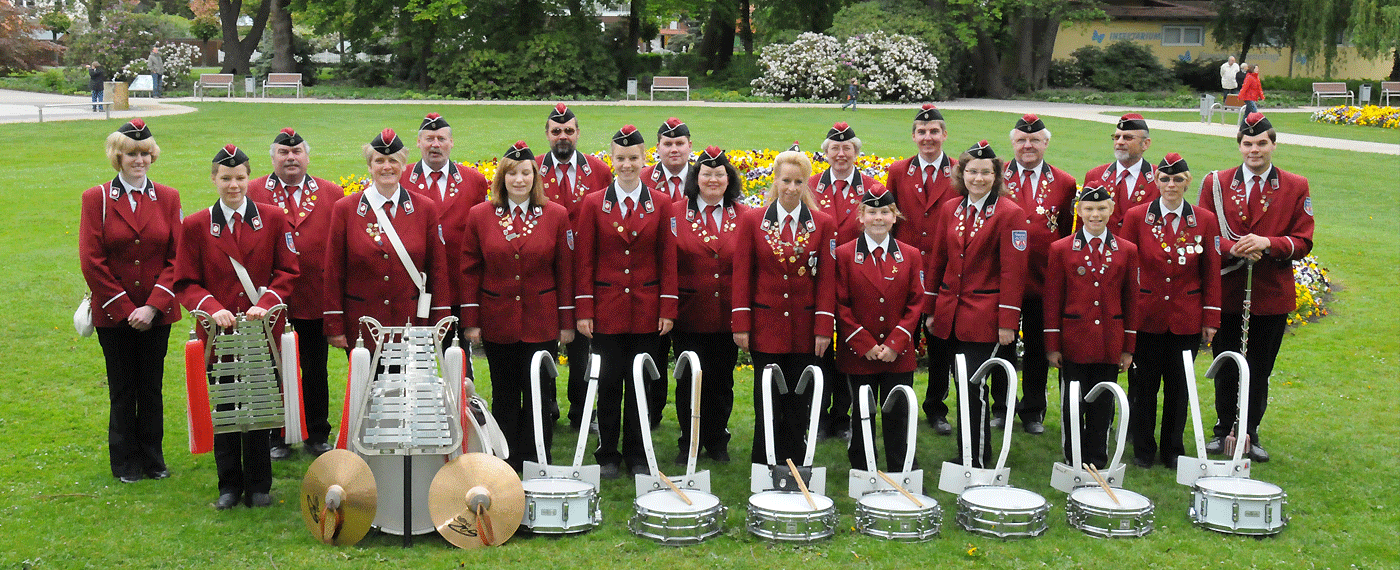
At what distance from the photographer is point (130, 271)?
6785 millimetres

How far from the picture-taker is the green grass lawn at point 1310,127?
2784 cm

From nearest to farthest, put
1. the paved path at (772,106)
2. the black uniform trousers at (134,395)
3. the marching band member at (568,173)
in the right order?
the black uniform trousers at (134,395) → the marching band member at (568,173) → the paved path at (772,106)

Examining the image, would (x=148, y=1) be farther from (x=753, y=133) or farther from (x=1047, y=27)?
(x=753, y=133)

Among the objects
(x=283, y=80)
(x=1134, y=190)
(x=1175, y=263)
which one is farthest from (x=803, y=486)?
(x=283, y=80)

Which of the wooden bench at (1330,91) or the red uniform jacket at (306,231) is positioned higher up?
the wooden bench at (1330,91)

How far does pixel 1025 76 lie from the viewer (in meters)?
42.2

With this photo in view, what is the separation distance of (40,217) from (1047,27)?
34482 mm

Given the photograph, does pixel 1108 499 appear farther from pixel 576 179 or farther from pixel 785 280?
pixel 576 179

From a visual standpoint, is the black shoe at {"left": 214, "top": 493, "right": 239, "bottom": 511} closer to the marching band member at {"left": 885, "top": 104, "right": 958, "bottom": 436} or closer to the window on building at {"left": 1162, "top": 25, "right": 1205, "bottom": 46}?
the marching band member at {"left": 885, "top": 104, "right": 958, "bottom": 436}

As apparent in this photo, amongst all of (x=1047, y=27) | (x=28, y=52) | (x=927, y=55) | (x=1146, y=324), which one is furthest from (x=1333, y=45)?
(x=28, y=52)

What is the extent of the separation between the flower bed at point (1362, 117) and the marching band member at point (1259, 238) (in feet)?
86.7

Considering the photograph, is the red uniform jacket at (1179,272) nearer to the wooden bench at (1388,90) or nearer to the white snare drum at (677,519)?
the white snare drum at (677,519)

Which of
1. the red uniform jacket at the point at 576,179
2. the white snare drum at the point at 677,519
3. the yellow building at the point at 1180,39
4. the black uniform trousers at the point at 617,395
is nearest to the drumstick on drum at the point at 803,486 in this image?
the white snare drum at the point at 677,519

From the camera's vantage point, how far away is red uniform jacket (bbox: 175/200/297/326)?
657 cm
